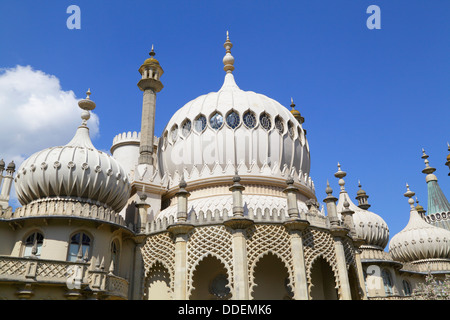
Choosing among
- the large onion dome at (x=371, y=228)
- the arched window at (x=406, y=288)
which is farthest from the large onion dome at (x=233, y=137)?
the arched window at (x=406, y=288)

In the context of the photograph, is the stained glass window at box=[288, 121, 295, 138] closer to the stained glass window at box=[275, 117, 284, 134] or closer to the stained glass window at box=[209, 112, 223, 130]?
the stained glass window at box=[275, 117, 284, 134]

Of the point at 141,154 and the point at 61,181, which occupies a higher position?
the point at 141,154

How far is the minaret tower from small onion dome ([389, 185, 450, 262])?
870 inches

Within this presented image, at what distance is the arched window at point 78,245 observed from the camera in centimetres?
1662

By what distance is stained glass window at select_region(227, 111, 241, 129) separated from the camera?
22.7m

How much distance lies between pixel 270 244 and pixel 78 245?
8.28 metres

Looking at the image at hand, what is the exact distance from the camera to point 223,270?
1944 cm

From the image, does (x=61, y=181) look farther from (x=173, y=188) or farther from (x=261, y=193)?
(x=261, y=193)

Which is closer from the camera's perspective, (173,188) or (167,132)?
(173,188)

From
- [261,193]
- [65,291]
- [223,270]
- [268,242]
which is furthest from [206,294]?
[65,291]

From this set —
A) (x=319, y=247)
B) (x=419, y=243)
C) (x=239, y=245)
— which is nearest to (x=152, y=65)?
(x=239, y=245)

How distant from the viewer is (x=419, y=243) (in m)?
32.1

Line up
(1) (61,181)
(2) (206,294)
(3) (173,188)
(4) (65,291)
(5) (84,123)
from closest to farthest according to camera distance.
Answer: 1. (4) (65,291)
2. (1) (61,181)
3. (2) (206,294)
4. (5) (84,123)
5. (3) (173,188)

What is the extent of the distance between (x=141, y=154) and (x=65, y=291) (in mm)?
11257
